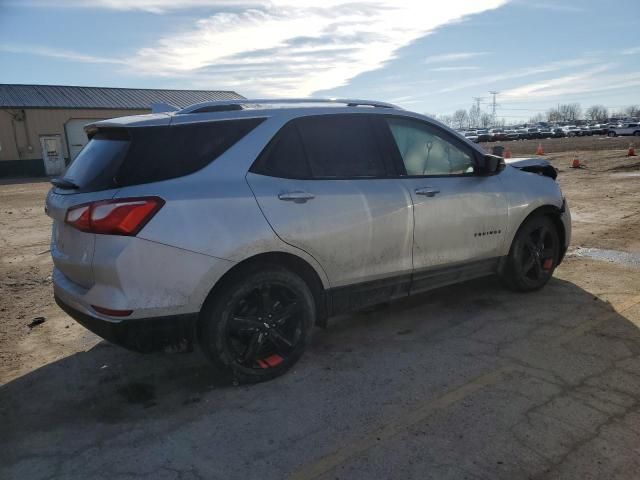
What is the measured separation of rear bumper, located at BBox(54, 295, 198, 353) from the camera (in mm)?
3117

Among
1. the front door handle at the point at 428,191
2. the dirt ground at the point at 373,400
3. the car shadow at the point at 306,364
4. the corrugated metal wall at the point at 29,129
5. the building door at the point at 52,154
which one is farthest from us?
the building door at the point at 52,154

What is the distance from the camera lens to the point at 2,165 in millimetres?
31531

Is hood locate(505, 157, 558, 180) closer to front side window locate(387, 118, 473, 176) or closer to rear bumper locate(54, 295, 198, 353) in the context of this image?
front side window locate(387, 118, 473, 176)

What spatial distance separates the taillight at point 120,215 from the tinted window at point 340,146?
1207 millimetres

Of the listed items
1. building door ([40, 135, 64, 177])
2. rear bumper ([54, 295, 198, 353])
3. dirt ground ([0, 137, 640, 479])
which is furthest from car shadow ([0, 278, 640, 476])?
building door ([40, 135, 64, 177])

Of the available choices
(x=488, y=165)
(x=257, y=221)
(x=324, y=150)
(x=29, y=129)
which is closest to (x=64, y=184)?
(x=257, y=221)

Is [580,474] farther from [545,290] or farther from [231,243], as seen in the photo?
[545,290]

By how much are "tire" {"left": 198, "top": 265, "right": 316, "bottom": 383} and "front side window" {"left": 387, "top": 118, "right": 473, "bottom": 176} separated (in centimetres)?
143

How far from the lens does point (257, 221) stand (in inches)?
132

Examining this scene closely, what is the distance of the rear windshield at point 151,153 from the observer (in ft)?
10.5

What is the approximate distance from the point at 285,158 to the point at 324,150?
0.35 meters

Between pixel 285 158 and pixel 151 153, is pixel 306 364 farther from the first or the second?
pixel 151 153

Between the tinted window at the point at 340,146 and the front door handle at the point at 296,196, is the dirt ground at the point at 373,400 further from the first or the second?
the tinted window at the point at 340,146

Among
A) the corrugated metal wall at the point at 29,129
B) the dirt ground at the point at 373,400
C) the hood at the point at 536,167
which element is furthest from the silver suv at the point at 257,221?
the corrugated metal wall at the point at 29,129
